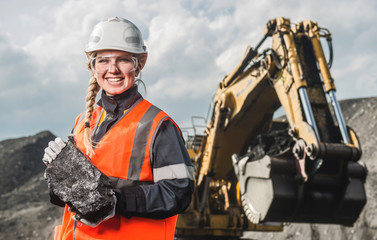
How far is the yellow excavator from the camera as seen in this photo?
4957 mm

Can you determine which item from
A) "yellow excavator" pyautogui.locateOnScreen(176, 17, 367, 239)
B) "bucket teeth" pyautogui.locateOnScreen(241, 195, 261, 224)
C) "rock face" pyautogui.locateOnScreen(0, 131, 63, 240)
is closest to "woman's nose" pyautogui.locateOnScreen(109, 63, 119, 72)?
"yellow excavator" pyautogui.locateOnScreen(176, 17, 367, 239)

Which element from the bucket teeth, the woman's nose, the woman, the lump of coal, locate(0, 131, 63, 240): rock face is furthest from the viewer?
Answer: locate(0, 131, 63, 240): rock face

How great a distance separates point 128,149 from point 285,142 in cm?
602

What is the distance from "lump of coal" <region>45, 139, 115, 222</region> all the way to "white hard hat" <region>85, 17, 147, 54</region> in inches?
20.8

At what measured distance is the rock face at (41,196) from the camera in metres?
10.6

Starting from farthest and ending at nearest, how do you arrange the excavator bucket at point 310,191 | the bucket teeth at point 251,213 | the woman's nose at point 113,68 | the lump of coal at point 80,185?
the bucket teeth at point 251,213 < the excavator bucket at point 310,191 < the woman's nose at point 113,68 < the lump of coal at point 80,185

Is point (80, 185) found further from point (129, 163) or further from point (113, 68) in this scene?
point (113, 68)

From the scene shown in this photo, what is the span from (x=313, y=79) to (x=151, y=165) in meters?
4.48

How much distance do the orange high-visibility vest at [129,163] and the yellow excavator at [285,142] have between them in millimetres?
3482

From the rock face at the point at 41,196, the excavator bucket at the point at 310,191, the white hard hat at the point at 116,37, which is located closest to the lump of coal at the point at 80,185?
the white hard hat at the point at 116,37

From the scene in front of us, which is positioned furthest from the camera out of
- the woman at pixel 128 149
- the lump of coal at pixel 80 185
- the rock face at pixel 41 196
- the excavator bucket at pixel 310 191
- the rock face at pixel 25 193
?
the rock face at pixel 25 193

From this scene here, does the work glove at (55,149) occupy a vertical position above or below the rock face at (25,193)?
below

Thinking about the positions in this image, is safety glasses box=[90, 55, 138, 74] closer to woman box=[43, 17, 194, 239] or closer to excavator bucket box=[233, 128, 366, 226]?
woman box=[43, 17, 194, 239]

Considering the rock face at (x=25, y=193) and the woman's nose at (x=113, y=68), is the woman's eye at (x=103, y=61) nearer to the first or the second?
the woman's nose at (x=113, y=68)
